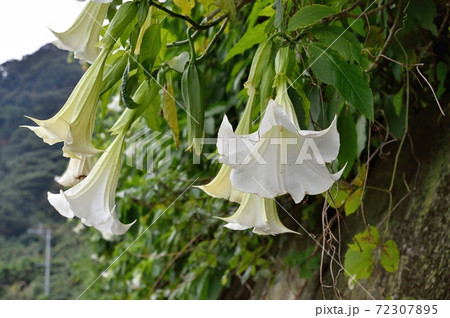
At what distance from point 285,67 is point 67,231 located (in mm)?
4439

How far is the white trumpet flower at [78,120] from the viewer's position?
482mm

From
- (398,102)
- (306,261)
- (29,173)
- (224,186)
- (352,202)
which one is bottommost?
(29,173)

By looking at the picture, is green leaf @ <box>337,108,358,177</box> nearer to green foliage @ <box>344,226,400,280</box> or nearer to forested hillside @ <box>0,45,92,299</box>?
green foliage @ <box>344,226,400,280</box>

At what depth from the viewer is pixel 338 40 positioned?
0.57 meters

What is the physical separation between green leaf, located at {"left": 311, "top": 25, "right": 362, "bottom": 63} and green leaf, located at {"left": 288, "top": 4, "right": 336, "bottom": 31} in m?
0.04

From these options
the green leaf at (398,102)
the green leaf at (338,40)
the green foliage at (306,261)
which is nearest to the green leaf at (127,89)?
the green leaf at (338,40)

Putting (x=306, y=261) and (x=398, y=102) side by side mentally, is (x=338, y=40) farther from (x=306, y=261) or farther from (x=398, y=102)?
(x=306, y=261)

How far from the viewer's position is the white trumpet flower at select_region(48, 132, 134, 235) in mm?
489

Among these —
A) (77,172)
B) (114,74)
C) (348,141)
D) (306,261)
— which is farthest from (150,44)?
(306,261)

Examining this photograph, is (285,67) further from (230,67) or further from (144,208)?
(144,208)

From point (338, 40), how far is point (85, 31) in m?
0.28

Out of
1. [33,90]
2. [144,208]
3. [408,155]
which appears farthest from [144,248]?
[408,155]

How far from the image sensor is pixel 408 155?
3.61ft

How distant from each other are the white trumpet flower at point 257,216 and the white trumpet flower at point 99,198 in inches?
4.6
